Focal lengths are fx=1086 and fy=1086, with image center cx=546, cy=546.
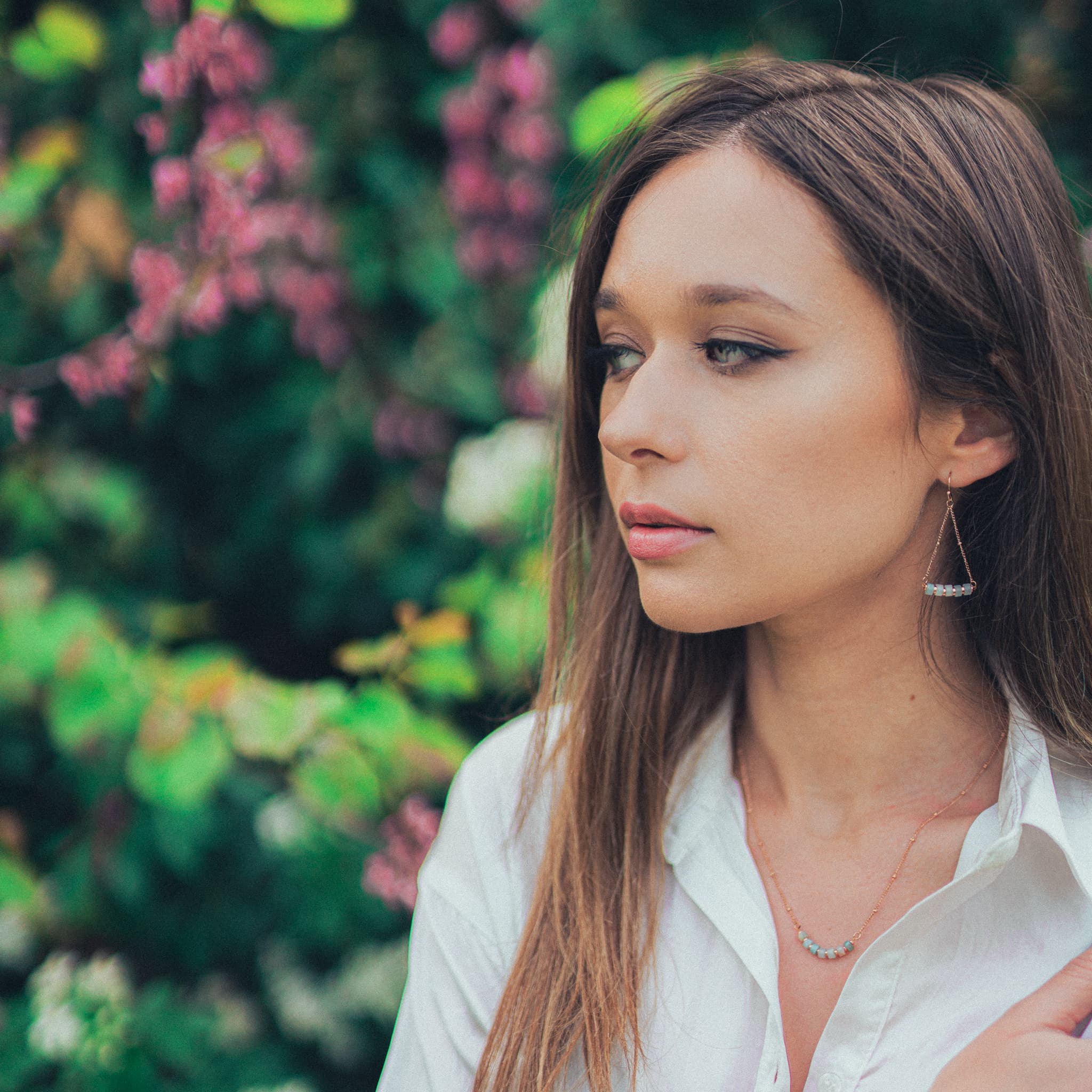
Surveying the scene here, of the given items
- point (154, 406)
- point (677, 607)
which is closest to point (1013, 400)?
point (677, 607)

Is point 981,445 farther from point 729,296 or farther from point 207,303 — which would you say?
point 207,303

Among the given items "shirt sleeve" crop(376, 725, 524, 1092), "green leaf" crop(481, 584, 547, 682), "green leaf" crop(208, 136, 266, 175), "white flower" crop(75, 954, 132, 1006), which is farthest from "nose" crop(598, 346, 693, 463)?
"white flower" crop(75, 954, 132, 1006)

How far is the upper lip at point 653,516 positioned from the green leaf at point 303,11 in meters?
1.09

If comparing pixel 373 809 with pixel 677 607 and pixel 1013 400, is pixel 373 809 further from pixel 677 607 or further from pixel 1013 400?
pixel 1013 400

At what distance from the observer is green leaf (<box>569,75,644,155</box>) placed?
1808mm

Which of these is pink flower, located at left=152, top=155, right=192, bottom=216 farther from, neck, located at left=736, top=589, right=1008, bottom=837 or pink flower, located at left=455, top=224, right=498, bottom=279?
neck, located at left=736, top=589, right=1008, bottom=837

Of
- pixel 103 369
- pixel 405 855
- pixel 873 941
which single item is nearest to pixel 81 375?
pixel 103 369

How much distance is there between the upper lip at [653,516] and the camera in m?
1.27

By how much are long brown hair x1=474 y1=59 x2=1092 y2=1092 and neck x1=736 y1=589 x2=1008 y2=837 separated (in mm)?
59

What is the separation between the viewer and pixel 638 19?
1966 mm

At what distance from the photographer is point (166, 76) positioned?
192 cm

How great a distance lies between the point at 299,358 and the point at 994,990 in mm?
1637

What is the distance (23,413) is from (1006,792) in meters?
1.79

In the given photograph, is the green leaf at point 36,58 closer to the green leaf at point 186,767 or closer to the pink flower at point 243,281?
the pink flower at point 243,281
